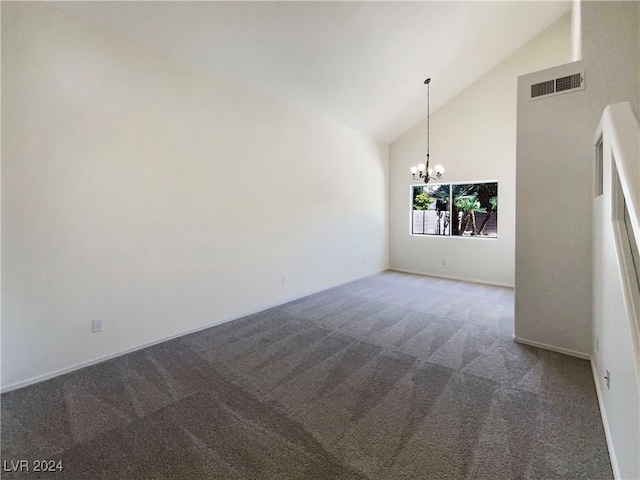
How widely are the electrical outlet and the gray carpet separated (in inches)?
13.3

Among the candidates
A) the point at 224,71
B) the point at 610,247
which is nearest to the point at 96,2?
the point at 224,71

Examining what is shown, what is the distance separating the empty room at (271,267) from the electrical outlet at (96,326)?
1 centimetres

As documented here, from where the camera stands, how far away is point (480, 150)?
5.86 meters

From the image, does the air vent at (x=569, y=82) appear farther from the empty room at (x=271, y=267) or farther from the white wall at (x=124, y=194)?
the white wall at (x=124, y=194)

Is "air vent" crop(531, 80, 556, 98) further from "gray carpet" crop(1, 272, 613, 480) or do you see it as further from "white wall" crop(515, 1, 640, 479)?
"gray carpet" crop(1, 272, 613, 480)

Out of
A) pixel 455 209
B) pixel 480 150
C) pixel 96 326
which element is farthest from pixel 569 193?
pixel 96 326

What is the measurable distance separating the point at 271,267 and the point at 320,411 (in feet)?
8.48

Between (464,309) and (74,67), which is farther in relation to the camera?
(464,309)

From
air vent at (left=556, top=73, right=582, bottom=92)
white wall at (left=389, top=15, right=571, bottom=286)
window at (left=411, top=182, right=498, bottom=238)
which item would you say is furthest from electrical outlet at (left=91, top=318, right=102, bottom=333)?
window at (left=411, top=182, right=498, bottom=238)

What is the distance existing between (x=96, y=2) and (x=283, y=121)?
2.41 metres

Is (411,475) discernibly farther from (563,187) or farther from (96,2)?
(96,2)

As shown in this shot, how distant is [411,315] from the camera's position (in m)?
3.96

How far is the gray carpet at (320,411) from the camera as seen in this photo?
1.57 metres

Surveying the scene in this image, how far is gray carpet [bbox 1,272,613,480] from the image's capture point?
1571mm
